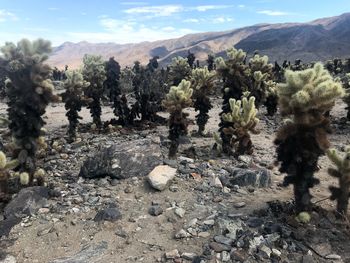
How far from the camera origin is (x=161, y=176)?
1170 cm

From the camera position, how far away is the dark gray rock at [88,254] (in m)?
8.67

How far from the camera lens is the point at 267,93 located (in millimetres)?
25188

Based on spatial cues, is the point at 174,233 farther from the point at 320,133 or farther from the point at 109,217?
the point at 320,133

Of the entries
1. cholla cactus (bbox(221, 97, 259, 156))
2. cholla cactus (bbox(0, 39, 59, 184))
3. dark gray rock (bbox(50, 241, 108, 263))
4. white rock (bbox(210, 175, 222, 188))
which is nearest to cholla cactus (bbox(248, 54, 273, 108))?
cholla cactus (bbox(221, 97, 259, 156))

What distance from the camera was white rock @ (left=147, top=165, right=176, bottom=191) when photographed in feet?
37.4

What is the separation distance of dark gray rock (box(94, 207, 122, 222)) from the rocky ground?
25 millimetres

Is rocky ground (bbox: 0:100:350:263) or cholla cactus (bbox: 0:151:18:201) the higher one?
cholla cactus (bbox: 0:151:18:201)

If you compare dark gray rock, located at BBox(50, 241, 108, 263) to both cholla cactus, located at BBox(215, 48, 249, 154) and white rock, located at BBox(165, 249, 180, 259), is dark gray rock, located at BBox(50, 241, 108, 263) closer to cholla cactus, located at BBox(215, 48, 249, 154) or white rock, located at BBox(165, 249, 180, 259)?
white rock, located at BBox(165, 249, 180, 259)

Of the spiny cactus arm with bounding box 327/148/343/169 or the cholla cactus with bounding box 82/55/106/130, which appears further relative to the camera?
the cholla cactus with bounding box 82/55/106/130

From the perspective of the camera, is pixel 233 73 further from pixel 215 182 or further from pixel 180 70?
pixel 180 70

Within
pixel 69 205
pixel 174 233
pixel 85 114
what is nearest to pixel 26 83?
Answer: pixel 69 205

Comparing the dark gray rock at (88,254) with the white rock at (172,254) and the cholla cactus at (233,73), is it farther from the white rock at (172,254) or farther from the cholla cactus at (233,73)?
the cholla cactus at (233,73)

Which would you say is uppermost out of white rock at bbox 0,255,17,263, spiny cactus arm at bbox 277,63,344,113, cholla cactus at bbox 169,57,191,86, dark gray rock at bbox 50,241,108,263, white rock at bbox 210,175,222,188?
spiny cactus arm at bbox 277,63,344,113

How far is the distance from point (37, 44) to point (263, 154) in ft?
31.1
